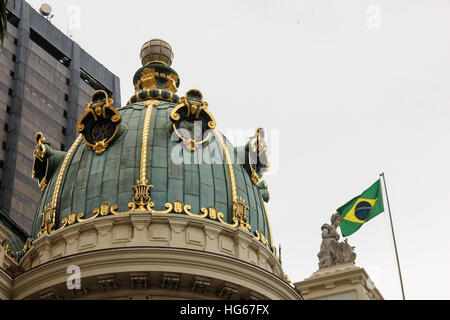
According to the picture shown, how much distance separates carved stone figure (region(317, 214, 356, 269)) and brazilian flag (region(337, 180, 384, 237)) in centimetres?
47

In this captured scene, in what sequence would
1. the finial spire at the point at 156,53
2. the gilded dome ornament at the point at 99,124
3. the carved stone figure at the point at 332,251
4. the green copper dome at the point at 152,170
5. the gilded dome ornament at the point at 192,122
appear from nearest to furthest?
1. the carved stone figure at the point at 332,251
2. the green copper dome at the point at 152,170
3. the gilded dome ornament at the point at 192,122
4. the gilded dome ornament at the point at 99,124
5. the finial spire at the point at 156,53

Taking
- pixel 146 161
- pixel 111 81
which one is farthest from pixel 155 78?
pixel 111 81

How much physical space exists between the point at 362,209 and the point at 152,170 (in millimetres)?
8425

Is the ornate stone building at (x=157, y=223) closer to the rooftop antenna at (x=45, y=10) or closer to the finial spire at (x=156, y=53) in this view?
the finial spire at (x=156, y=53)

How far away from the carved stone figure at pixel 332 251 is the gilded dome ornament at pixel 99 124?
32.5 ft

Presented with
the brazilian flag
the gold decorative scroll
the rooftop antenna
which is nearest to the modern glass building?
the rooftop antenna

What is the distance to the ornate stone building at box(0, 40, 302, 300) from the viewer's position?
106ft

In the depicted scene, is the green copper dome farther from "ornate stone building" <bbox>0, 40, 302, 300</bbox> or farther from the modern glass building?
the modern glass building

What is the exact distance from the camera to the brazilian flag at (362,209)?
33844mm

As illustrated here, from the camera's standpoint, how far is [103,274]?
A: 105 ft

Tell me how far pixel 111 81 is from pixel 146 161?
8960 cm

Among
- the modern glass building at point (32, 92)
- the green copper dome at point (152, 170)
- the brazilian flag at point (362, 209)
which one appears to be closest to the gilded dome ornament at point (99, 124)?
the green copper dome at point (152, 170)
